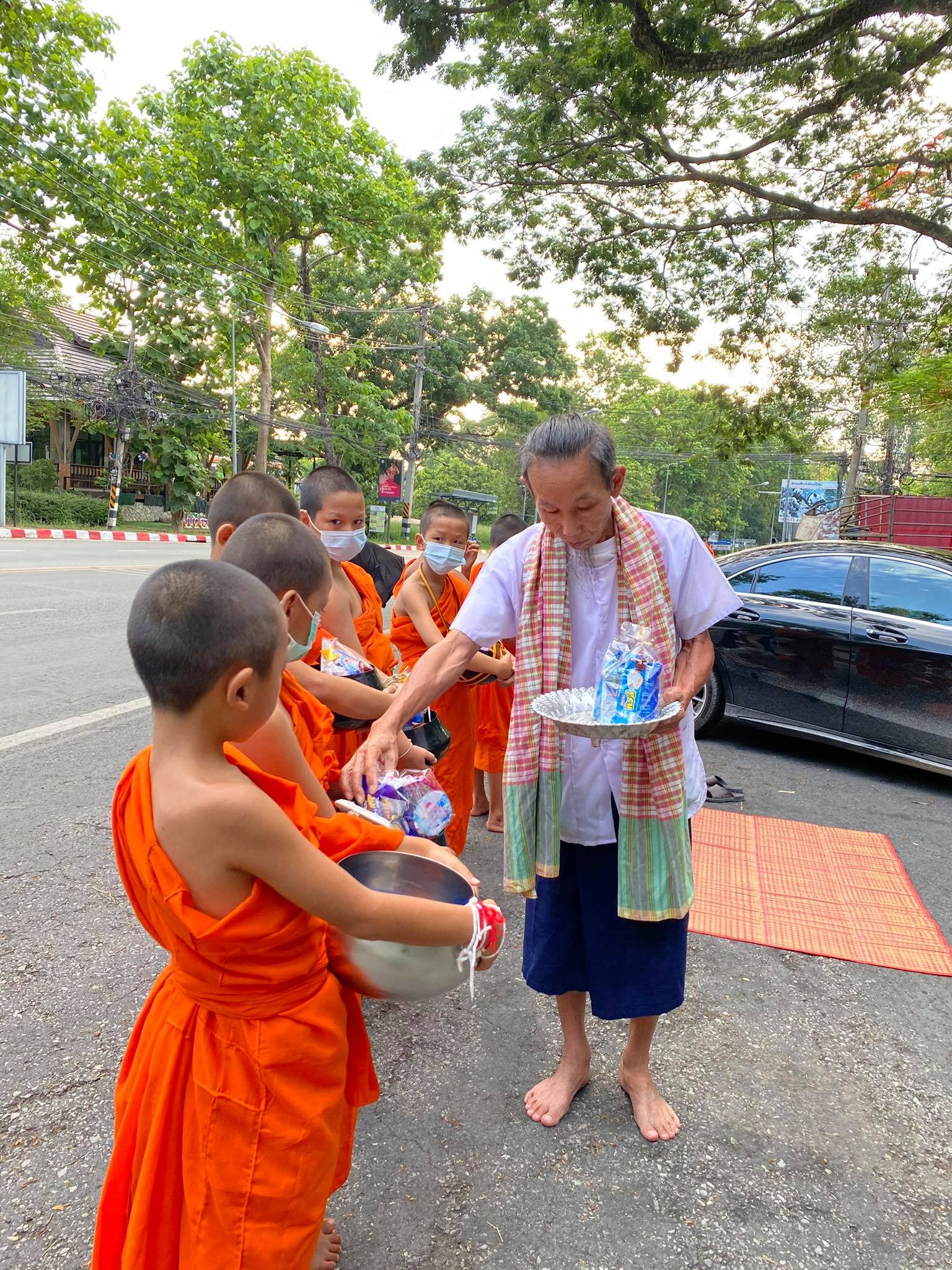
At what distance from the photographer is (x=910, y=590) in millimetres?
5145

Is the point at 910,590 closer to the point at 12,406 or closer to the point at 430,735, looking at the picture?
the point at 430,735

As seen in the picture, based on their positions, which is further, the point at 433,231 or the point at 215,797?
the point at 433,231

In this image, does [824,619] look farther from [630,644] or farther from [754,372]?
[754,372]

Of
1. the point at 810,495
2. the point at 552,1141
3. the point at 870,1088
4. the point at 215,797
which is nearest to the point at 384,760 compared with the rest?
the point at 215,797

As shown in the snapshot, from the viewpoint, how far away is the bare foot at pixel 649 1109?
2.12m

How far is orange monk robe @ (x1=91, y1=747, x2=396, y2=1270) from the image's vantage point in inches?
49.0

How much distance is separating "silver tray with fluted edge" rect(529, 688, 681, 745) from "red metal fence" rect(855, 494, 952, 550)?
14676mm

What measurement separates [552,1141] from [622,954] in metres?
0.50

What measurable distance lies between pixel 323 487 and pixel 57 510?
90.6 feet

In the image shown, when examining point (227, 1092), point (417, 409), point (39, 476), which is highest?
point (417, 409)

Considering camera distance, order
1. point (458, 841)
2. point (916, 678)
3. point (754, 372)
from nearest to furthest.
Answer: point (458, 841) → point (916, 678) → point (754, 372)

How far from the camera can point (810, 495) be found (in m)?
37.8

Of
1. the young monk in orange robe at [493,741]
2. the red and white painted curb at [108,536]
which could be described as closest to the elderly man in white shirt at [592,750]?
the young monk in orange robe at [493,741]

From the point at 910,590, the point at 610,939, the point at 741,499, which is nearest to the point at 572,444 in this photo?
the point at 610,939
